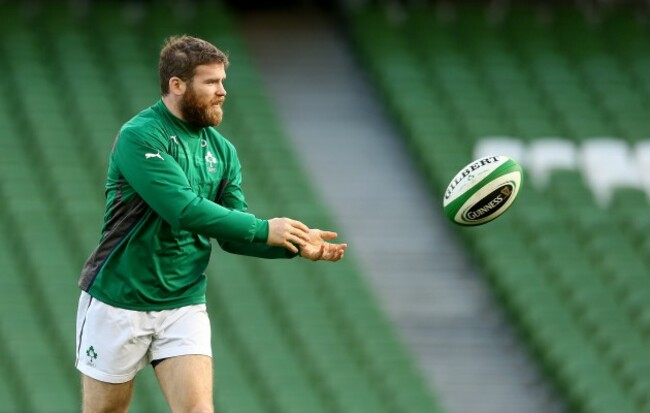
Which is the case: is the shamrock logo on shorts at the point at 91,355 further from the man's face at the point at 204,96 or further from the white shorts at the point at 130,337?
the man's face at the point at 204,96

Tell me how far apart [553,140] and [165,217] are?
899 cm

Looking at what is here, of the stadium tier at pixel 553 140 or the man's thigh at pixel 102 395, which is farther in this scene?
the stadium tier at pixel 553 140

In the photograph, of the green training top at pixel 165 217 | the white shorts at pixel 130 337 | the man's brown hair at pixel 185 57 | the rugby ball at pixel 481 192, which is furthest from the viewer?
the rugby ball at pixel 481 192

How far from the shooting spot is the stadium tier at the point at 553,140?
461 inches

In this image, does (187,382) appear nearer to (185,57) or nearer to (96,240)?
(185,57)

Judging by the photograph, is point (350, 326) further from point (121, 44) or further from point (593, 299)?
point (121, 44)

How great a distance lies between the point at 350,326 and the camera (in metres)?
11.5

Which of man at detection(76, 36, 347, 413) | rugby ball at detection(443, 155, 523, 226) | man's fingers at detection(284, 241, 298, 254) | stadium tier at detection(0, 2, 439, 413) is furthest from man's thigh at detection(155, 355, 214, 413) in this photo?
stadium tier at detection(0, 2, 439, 413)

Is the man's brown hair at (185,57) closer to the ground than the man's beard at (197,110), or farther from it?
farther from it

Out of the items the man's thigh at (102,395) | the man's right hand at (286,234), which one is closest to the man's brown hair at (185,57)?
the man's right hand at (286,234)

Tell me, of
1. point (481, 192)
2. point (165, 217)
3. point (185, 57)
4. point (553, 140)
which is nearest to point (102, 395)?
point (165, 217)

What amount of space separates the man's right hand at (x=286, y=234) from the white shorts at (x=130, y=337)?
0.51 metres

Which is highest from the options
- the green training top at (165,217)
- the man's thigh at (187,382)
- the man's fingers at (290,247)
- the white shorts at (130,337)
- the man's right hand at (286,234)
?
the green training top at (165,217)

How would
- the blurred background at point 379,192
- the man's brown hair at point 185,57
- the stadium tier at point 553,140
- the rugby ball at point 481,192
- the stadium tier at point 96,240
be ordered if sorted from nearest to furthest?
the man's brown hair at point 185,57
the rugby ball at point 481,192
the stadium tier at point 96,240
the blurred background at point 379,192
the stadium tier at point 553,140
